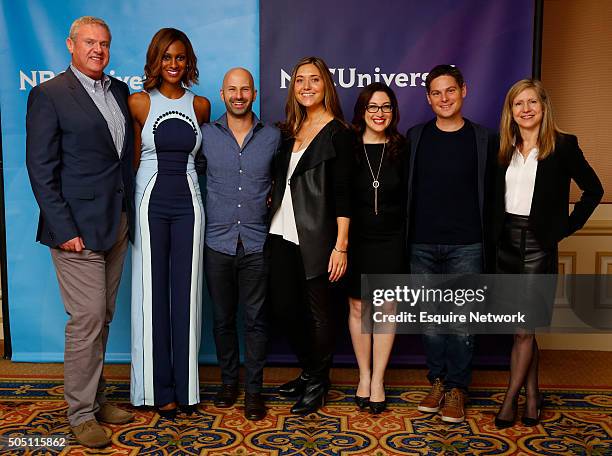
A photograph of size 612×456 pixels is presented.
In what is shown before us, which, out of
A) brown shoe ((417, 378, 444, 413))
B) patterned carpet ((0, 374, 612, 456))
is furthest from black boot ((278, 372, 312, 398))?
brown shoe ((417, 378, 444, 413))

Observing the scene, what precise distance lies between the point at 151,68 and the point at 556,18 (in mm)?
2525

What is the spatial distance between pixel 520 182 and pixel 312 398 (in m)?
1.35

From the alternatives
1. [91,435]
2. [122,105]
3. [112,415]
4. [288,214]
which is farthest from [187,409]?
[122,105]

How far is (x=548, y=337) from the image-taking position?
3932 millimetres

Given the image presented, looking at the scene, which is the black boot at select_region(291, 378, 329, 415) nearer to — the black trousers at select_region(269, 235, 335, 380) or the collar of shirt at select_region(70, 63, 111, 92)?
the black trousers at select_region(269, 235, 335, 380)

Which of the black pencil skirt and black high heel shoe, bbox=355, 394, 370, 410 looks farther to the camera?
black high heel shoe, bbox=355, 394, 370, 410

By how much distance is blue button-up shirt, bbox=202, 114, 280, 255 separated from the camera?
9.16 feet

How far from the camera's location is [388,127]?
2.79 metres

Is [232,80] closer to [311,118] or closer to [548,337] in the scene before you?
[311,118]

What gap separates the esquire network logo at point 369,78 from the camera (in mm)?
3422

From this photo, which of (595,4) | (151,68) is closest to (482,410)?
(151,68)

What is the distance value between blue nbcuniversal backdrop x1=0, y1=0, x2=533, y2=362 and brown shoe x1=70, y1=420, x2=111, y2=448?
1.75 meters

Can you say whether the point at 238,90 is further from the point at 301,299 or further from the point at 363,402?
the point at 363,402

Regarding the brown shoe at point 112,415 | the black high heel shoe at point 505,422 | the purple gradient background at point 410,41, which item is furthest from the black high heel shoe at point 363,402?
the purple gradient background at point 410,41
